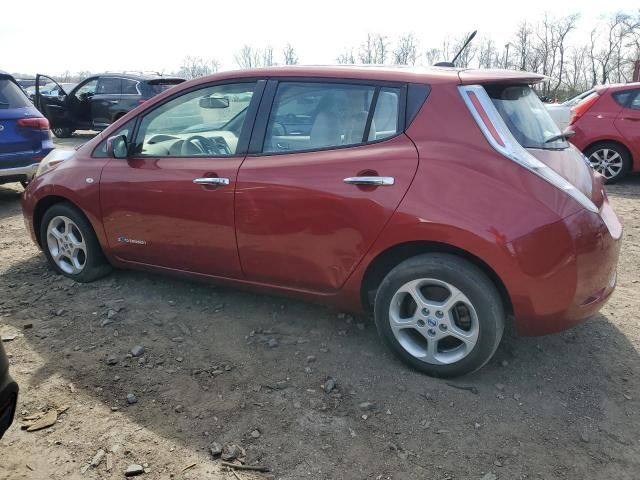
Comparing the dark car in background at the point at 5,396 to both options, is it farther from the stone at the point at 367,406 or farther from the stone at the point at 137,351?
the stone at the point at 367,406

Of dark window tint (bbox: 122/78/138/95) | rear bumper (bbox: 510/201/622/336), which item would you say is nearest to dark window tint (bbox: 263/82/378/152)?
rear bumper (bbox: 510/201/622/336)

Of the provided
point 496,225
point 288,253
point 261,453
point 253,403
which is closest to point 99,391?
point 253,403

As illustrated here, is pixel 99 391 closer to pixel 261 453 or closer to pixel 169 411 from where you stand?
pixel 169 411

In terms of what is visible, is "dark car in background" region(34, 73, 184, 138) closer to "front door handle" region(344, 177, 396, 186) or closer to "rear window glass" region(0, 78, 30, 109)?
"rear window glass" region(0, 78, 30, 109)

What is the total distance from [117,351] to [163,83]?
10.6 metres

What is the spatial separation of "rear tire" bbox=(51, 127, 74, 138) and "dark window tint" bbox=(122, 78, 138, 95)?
250 cm

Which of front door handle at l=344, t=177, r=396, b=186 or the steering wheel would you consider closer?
front door handle at l=344, t=177, r=396, b=186

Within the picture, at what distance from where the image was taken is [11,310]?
3.85 m

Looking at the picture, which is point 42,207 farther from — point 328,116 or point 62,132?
point 62,132

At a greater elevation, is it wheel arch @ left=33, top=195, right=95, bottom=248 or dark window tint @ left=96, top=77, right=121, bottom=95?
dark window tint @ left=96, top=77, right=121, bottom=95

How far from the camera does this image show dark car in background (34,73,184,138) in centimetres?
1273

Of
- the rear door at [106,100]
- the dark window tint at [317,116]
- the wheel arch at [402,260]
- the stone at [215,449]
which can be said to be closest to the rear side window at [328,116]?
the dark window tint at [317,116]

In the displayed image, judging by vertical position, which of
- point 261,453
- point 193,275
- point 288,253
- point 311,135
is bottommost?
point 261,453

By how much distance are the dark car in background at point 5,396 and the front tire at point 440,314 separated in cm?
179
